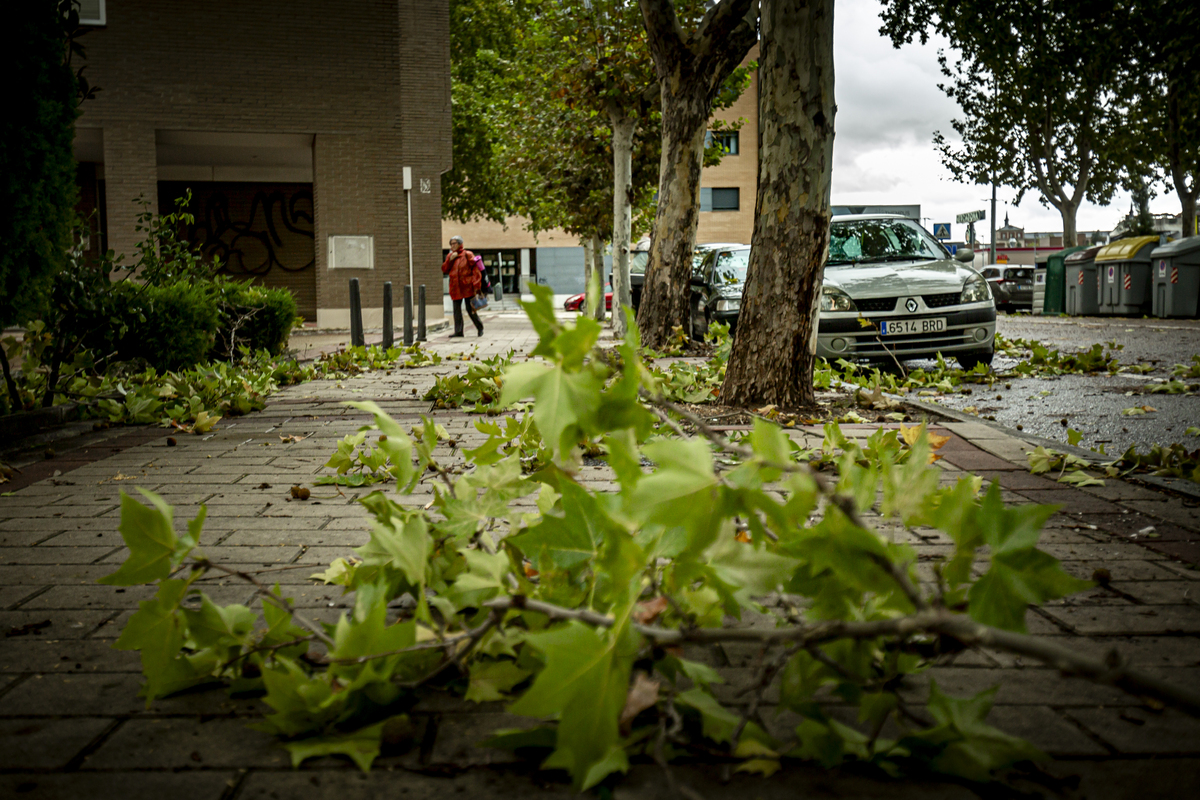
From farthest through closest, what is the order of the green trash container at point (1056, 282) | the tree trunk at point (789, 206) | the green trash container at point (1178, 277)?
1. the green trash container at point (1056, 282)
2. the green trash container at point (1178, 277)
3. the tree trunk at point (789, 206)

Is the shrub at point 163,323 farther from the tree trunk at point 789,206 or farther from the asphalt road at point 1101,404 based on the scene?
the asphalt road at point 1101,404

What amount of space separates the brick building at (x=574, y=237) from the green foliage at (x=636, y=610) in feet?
162

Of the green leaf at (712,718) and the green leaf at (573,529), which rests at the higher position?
the green leaf at (573,529)

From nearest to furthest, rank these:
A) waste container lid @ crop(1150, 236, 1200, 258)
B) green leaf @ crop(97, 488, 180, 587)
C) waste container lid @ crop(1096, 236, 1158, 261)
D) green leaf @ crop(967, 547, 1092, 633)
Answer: green leaf @ crop(967, 547, 1092, 633) → green leaf @ crop(97, 488, 180, 587) → waste container lid @ crop(1150, 236, 1200, 258) → waste container lid @ crop(1096, 236, 1158, 261)

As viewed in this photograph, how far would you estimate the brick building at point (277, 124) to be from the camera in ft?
72.7

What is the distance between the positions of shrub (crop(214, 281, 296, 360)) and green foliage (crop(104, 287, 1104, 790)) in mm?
8437

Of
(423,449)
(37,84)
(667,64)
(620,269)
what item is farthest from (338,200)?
(423,449)

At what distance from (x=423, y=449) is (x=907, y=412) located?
5308 millimetres

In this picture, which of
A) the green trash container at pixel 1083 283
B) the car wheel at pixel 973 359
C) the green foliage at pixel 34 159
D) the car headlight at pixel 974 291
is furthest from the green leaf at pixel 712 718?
the green trash container at pixel 1083 283

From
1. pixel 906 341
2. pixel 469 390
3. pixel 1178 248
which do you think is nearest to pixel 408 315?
pixel 906 341

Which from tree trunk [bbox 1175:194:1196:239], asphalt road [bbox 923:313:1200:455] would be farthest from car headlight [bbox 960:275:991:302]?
tree trunk [bbox 1175:194:1196:239]

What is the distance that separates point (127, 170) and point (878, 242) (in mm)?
17161

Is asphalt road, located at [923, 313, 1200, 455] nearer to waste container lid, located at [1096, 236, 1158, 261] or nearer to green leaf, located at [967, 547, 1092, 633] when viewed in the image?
green leaf, located at [967, 547, 1092, 633]

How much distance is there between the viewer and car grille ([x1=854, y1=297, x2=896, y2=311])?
35.3 ft
